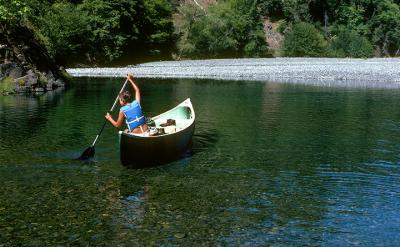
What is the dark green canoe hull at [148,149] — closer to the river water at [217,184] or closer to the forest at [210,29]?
the river water at [217,184]

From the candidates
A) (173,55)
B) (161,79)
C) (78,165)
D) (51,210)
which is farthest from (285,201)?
(173,55)

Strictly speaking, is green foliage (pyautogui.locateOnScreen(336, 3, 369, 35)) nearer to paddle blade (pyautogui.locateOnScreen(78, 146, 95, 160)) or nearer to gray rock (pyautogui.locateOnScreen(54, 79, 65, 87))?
gray rock (pyautogui.locateOnScreen(54, 79, 65, 87))

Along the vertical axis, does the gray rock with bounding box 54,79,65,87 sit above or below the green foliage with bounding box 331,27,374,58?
below

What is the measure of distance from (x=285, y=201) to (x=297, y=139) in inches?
335

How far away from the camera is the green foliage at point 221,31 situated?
283 feet

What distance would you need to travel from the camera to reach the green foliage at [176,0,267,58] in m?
86.3

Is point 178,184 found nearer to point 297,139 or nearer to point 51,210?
point 51,210

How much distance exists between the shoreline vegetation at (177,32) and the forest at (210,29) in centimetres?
13

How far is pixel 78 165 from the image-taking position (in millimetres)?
17469

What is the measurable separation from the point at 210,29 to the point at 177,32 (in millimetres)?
5022

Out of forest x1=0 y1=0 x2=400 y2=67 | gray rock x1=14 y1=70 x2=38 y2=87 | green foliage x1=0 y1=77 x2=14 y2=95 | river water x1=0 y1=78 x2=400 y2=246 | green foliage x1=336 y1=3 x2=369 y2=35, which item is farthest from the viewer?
green foliage x1=336 y1=3 x2=369 y2=35

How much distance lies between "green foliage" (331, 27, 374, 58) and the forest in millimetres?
153

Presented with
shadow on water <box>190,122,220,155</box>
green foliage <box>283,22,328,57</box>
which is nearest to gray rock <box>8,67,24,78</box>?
shadow on water <box>190,122,220,155</box>

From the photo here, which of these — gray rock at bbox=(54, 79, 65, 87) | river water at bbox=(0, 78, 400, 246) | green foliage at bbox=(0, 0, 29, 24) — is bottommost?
river water at bbox=(0, 78, 400, 246)
